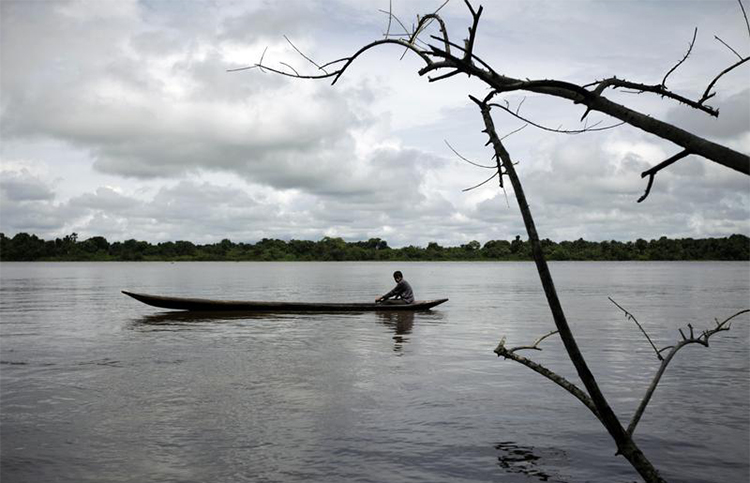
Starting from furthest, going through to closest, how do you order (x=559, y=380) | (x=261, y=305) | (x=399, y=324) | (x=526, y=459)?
(x=261, y=305) < (x=399, y=324) < (x=526, y=459) < (x=559, y=380)

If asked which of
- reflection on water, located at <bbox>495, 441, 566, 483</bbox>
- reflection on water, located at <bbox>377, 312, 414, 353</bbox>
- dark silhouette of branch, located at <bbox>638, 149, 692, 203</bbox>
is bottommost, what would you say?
reflection on water, located at <bbox>495, 441, 566, 483</bbox>

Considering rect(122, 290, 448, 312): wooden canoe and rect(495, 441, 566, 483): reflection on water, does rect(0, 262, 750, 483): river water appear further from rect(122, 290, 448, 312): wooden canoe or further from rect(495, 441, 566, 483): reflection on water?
rect(122, 290, 448, 312): wooden canoe

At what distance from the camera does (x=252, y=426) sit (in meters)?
9.19

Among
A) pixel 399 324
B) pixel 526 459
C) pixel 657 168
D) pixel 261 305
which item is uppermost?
pixel 657 168

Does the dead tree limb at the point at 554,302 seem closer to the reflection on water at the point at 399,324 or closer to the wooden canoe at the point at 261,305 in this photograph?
the reflection on water at the point at 399,324

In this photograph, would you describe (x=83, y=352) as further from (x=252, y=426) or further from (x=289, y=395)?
(x=252, y=426)

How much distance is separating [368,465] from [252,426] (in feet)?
7.60

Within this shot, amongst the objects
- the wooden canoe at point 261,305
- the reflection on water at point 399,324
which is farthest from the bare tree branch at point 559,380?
the wooden canoe at point 261,305

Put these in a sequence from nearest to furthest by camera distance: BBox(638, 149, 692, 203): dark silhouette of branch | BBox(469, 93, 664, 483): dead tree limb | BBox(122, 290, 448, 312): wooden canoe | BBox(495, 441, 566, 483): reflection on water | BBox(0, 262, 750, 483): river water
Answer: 1. BBox(638, 149, 692, 203): dark silhouette of branch
2. BBox(469, 93, 664, 483): dead tree limb
3. BBox(495, 441, 566, 483): reflection on water
4. BBox(0, 262, 750, 483): river water
5. BBox(122, 290, 448, 312): wooden canoe

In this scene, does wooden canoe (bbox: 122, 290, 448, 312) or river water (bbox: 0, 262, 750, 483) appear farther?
wooden canoe (bbox: 122, 290, 448, 312)

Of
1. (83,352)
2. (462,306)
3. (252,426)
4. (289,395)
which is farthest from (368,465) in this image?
(462,306)

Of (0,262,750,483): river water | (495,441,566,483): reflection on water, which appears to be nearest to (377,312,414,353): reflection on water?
(0,262,750,483): river water

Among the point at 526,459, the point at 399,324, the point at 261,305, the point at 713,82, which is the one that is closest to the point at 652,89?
the point at 713,82

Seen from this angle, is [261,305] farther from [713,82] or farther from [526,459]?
[713,82]
